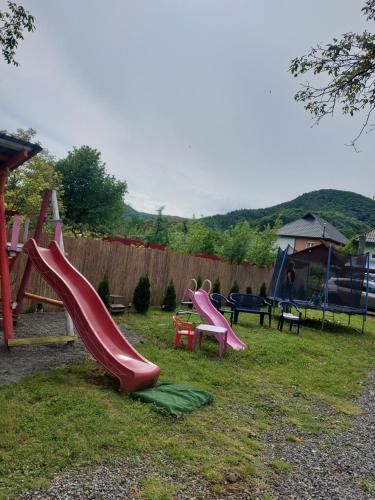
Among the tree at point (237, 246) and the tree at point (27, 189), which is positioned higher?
the tree at point (27, 189)

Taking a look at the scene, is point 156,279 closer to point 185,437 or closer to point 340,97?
point 340,97

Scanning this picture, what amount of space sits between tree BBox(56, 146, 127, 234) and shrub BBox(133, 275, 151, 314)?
24.2 m

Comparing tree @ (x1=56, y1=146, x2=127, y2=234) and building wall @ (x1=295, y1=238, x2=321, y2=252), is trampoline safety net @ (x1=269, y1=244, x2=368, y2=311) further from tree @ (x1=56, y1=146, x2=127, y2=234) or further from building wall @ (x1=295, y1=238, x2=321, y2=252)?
building wall @ (x1=295, y1=238, x2=321, y2=252)

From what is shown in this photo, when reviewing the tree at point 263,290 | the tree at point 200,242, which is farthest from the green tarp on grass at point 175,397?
the tree at point 200,242

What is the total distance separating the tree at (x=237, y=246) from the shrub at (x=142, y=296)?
8512 mm

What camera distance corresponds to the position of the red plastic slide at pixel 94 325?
4078mm

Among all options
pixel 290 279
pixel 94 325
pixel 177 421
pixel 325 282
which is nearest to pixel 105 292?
pixel 94 325

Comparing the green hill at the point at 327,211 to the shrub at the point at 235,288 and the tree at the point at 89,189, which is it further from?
the shrub at the point at 235,288

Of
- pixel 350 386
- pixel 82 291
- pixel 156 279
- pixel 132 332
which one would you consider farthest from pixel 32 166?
pixel 350 386

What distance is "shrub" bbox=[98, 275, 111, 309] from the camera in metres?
8.99

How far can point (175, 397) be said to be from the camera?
13.0 feet

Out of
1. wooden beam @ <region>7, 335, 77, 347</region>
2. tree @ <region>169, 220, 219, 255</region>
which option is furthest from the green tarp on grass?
tree @ <region>169, 220, 219, 255</region>

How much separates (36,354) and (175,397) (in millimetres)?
2211

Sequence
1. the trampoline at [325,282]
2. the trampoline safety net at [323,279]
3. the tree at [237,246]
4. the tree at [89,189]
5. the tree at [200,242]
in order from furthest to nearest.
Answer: the tree at [89,189] < the tree at [200,242] < the tree at [237,246] < the trampoline safety net at [323,279] < the trampoline at [325,282]
